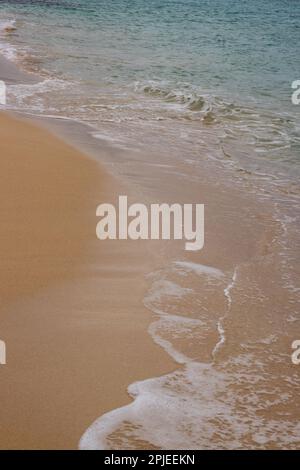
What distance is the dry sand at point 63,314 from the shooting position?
2.77m

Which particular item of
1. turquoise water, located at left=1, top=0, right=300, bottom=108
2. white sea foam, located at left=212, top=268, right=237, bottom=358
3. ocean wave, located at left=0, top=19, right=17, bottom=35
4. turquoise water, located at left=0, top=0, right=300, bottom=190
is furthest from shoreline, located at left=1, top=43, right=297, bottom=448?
ocean wave, located at left=0, top=19, right=17, bottom=35

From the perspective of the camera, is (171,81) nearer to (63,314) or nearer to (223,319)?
(223,319)

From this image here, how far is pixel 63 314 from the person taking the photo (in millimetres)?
3555

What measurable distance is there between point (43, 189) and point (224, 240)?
155 cm

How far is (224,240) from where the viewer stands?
4.90 m

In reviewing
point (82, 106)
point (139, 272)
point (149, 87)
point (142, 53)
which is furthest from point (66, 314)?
point (142, 53)

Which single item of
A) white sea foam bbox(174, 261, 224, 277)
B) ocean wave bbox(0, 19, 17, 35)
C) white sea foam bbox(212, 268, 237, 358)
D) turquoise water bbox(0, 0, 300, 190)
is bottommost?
white sea foam bbox(212, 268, 237, 358)

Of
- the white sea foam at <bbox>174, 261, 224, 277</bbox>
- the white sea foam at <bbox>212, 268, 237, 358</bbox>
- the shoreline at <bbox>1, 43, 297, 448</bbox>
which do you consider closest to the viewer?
the shoreline at <bbox>1, 43, 297, 448</bbox>

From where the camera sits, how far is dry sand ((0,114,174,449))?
2.77 m

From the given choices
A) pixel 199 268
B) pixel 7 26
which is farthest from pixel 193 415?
pixel 7 26

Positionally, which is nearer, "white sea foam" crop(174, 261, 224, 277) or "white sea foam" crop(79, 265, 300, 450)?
"white sea foam" crop(79, 265, 300, 450)

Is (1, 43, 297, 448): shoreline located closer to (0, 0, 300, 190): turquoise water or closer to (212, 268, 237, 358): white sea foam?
(212, 268, 237, 358): white sea foam

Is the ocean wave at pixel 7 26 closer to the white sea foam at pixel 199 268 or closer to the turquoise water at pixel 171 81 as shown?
the turquoise water at pixel 171 81

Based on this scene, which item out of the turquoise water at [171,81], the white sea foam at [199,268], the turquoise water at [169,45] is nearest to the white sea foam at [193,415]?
the white sea foam at [199,268]
